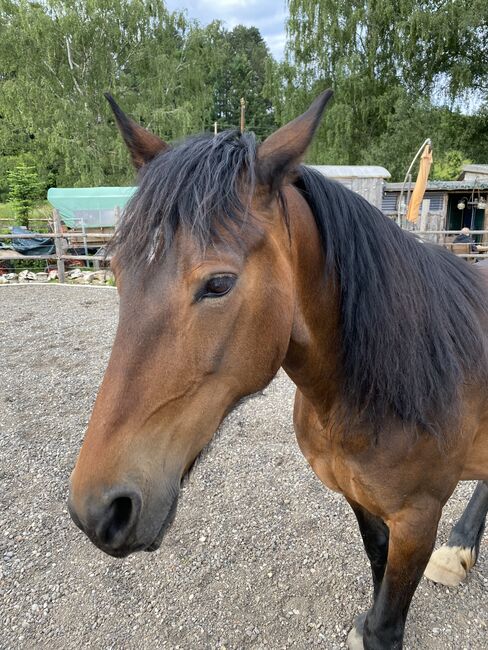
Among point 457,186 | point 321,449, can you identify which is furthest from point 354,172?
point 321,449

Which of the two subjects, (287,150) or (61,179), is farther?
(61,179)

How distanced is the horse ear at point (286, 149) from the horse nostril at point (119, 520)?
929 millimetres

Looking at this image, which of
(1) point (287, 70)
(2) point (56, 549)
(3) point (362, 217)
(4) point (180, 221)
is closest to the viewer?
(4) point (180, 221)

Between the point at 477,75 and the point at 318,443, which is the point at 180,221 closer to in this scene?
the point at 318,443

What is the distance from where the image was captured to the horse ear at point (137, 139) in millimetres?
1485

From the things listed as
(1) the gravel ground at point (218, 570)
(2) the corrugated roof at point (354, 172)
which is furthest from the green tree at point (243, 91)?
(1) the gravel ground at point (218, 570)

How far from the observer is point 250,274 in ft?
3.76

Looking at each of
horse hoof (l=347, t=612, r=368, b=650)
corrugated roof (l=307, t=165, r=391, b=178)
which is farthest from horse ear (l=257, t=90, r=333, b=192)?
corrugated roof (l=307, t=165, r=391, b=178)

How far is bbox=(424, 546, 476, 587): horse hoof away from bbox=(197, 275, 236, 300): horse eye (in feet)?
8.16

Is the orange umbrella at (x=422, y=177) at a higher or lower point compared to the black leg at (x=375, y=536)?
higher

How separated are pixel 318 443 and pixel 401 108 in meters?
22.2

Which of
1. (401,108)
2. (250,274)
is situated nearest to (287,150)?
(250,274)

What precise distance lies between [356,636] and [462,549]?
3.06ft

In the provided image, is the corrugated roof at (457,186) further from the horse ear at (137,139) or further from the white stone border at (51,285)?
the horse ear at (137,139)
